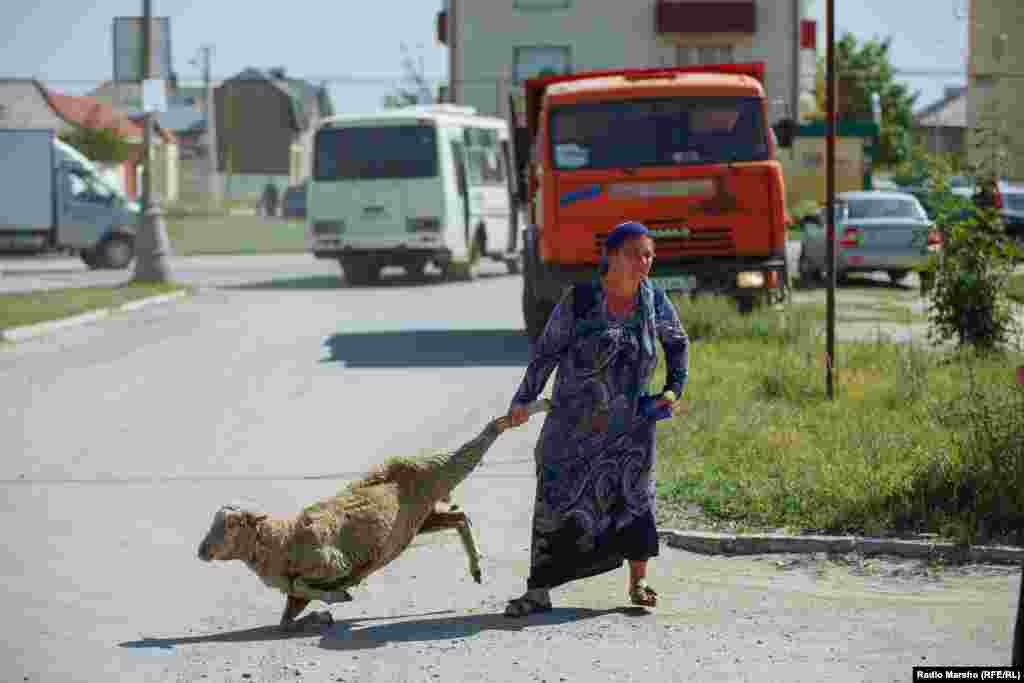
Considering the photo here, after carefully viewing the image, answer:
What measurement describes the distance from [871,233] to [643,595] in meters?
22.8

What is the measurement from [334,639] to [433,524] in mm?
841

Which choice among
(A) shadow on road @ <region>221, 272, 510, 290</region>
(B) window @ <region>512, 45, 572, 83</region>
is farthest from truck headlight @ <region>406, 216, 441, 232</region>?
(B) window @ <region>512, 45, 572, 83</region>

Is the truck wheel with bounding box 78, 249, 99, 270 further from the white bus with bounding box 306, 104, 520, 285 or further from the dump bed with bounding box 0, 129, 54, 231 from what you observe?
the white bus with bounding box 306, 104, 520, 285

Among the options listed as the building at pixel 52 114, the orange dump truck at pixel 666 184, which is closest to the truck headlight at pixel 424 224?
the orange dump truck at pixel 666 184

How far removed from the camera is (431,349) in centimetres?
1891

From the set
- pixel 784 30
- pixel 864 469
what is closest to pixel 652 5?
pixel 784 30

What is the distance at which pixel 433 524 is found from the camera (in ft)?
23.7

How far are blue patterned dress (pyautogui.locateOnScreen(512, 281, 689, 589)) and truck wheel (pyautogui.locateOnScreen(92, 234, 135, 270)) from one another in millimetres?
32111

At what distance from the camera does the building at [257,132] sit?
4958 inches

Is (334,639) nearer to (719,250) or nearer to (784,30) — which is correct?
(719,250)

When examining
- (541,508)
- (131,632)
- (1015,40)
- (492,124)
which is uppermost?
(1015,40)

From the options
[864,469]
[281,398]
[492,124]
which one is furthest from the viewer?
[492,124]

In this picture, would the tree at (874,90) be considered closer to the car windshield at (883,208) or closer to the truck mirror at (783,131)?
the car windshield at (883,208)

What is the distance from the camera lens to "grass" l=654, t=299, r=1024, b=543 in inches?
330
